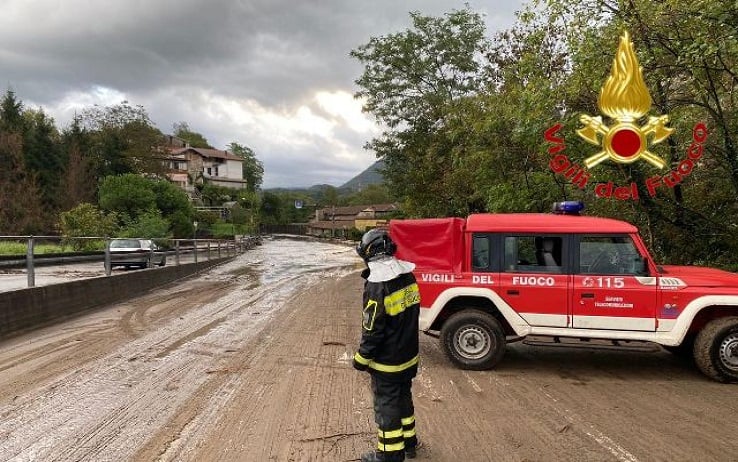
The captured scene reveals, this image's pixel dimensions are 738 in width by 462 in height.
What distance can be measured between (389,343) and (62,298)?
867cm

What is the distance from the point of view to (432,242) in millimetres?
6762

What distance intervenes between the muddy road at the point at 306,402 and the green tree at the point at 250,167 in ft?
417

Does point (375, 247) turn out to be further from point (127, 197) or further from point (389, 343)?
point (127, 197)

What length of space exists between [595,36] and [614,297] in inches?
215

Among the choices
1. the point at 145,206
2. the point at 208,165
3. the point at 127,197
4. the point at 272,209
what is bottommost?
the point at 145,206

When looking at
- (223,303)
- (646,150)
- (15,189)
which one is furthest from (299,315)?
(15,189)

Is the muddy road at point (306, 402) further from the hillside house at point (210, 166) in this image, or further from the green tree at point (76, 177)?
the hillside house at point (210, 166)

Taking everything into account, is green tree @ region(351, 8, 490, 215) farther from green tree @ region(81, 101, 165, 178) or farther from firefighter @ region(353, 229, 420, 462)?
green tree @ region(81, 101, 165, 178)

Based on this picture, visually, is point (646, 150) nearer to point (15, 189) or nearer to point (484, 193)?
point (484, 193)

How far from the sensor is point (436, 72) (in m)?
25.9

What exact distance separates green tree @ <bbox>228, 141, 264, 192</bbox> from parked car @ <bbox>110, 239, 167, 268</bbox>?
369ft

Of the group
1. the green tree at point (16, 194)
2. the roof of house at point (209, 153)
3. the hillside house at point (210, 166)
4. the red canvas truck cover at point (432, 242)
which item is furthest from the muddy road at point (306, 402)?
the roof of house at point (209, 153)

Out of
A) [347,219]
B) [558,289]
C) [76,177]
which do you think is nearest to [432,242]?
[558,289]

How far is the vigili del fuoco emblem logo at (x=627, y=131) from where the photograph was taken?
344 inches
